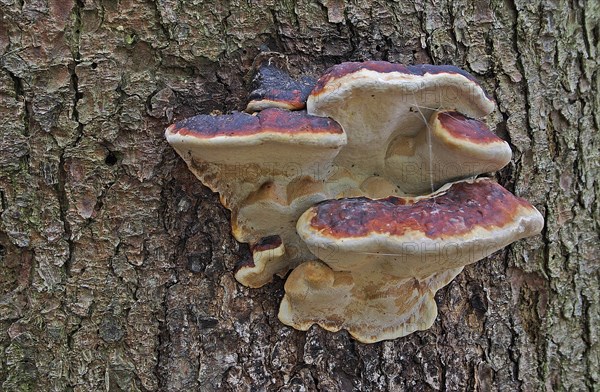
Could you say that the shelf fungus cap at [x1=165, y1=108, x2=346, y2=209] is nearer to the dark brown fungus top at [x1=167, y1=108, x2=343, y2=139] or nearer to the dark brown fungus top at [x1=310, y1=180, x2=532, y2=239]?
the dark brown fungus top at [x1=167, y1=108, x2=343, y2=139]

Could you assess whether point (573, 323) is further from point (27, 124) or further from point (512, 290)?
point (27, 124)

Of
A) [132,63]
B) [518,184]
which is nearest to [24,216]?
[132,63]

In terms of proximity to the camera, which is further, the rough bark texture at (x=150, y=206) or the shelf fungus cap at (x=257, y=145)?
the rough bark texture at (x=150, y=206)

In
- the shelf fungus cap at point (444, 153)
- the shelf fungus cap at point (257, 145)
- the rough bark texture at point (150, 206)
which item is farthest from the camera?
the rough bark texture at point (150, 206)

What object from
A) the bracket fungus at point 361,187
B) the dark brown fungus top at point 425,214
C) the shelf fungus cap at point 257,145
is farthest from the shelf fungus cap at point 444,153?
the shelf fungus cap at point 257,145

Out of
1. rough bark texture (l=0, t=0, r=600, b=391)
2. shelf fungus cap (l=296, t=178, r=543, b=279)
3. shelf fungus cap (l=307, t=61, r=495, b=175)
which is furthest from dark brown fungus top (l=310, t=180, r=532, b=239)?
rough bark texture (l=0, t=0, r=600, b=391)

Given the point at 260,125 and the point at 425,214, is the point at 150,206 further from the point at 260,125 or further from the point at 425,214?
the point at 425,214

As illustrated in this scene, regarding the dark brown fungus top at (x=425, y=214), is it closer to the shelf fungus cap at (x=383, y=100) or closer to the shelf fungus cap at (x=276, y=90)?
the shelf fungus cap at (x=383, y=100)
